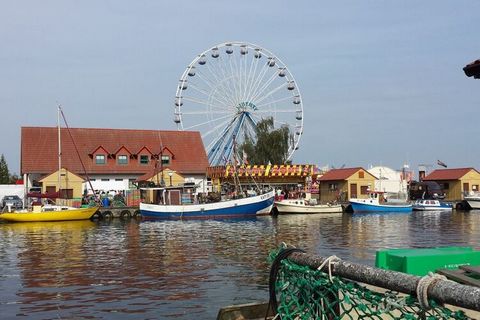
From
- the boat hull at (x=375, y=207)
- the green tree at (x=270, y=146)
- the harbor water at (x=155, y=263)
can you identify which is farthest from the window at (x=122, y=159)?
the boat hull at (x=375, y=207)

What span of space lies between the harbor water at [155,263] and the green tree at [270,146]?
38810 mm

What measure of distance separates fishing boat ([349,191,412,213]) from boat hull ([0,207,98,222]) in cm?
2750

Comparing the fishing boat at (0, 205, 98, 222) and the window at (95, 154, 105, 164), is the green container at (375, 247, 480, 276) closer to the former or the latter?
the fishing boat at (0, 205, 98, 222)

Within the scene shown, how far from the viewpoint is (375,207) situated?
201ft

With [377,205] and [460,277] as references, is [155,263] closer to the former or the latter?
[460,277]

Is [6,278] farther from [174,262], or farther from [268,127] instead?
[268,127]

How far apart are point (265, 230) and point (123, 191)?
2727 centimetres

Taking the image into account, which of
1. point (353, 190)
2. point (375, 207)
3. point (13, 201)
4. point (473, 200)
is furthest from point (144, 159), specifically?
point (473, 200)

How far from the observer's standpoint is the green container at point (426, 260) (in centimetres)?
491

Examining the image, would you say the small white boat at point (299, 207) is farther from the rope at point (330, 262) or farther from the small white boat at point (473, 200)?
the rope at point (330, 262)

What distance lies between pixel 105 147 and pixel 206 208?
19240mm

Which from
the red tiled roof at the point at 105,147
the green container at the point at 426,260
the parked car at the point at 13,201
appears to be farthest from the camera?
the red tiled roof at the point at 105,147

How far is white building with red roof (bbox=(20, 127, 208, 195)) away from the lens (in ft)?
202

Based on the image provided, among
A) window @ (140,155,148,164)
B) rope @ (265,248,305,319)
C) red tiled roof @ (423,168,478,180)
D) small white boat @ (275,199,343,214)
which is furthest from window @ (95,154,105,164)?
rope @ (265,248,305,319)
